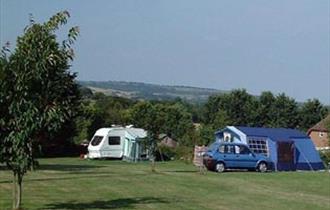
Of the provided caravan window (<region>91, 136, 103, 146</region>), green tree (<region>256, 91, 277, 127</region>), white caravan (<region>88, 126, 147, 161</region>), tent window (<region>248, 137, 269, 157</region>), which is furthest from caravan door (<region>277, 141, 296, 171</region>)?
green tree (<region>256, 91, 277, 127</region>)

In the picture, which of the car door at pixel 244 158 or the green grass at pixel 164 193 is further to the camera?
the car door at pixel 244 158

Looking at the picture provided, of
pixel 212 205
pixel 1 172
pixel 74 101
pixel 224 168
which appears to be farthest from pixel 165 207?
pixel 224 168

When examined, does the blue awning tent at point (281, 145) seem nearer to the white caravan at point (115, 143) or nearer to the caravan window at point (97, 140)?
the white caravan at point (115, 143)

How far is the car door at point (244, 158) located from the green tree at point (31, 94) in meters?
20.9

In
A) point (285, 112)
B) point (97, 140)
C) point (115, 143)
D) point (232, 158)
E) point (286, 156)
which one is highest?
point (285, 112)

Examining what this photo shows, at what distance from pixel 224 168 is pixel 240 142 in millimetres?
3918

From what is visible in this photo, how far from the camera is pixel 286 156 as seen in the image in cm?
3800

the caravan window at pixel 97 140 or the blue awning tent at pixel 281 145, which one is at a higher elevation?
the caravan window at pixel 97 140

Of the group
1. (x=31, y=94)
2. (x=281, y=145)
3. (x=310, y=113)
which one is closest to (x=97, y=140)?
(x=281, y=145)

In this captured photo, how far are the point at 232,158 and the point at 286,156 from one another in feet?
16.8

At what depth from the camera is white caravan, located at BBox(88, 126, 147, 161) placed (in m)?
45.8

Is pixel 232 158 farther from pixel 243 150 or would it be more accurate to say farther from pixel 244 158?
pixel 243 150

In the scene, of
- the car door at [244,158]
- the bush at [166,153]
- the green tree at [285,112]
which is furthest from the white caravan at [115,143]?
the green tree at [285,112]

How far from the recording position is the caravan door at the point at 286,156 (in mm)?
37625
